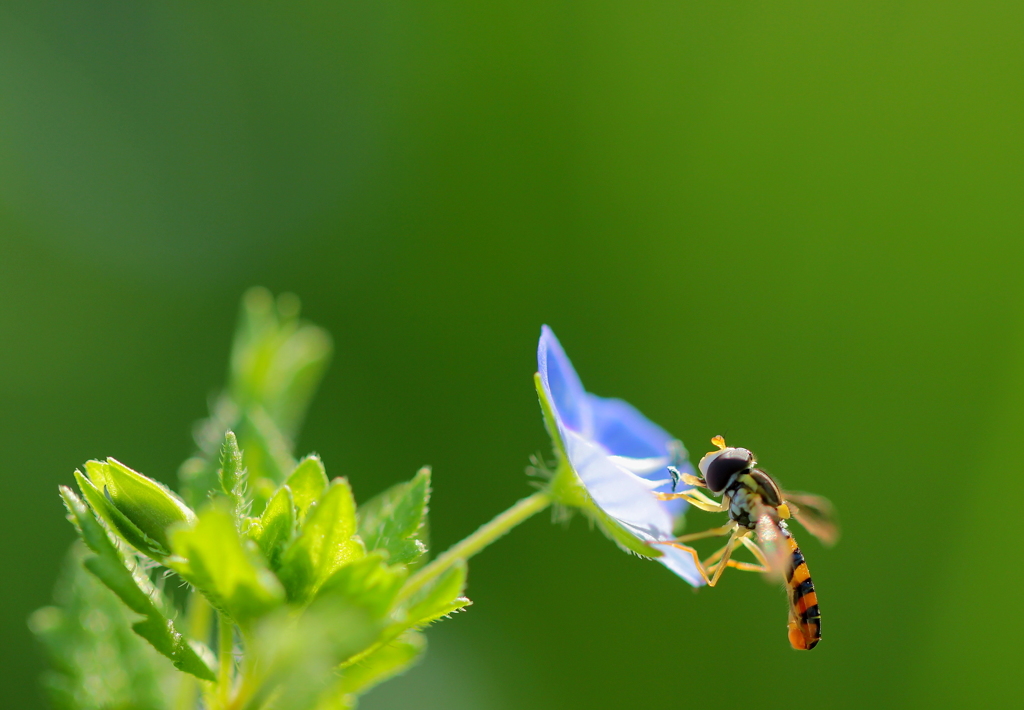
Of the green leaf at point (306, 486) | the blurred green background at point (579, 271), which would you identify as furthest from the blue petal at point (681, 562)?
the blurred green background at point (579, 271)

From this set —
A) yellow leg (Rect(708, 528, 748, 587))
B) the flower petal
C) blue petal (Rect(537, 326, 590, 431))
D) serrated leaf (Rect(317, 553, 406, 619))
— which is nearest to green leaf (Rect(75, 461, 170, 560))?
serrated leaf (Rect(317, 553, 406, 619))

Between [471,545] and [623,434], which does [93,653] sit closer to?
[471,545]

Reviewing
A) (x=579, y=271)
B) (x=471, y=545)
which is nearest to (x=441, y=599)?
(x=471, y=545)

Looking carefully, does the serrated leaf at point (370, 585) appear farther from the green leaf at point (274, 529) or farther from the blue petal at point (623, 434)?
the blue petal at point (623, 434)

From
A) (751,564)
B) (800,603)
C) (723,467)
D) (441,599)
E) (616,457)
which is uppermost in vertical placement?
(441,599)

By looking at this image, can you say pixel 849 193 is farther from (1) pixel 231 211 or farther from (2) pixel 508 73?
(1) pixel 231 211
